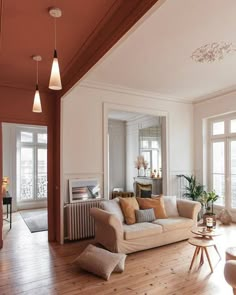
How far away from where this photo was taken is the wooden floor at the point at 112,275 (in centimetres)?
273

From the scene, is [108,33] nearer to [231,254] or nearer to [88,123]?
[88,123]

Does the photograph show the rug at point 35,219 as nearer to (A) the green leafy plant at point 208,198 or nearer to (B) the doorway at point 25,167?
(B) the doorway at point 25,167

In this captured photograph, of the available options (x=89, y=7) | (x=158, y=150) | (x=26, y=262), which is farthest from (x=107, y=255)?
(x=158, y=150)

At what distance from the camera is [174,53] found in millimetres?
3607

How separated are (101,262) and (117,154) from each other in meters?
5.91

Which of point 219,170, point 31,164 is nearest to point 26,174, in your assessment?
point 31,164

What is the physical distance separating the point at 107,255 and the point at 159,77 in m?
3.36

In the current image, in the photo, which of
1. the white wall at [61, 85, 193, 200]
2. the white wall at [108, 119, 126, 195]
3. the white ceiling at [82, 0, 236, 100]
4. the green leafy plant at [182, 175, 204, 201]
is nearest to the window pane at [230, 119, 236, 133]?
the white ceiling at [82, 0, 236, 100]

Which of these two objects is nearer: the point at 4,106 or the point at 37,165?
the point at 4,106

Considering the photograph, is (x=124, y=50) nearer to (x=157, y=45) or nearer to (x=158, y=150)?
(x=157, y=45)

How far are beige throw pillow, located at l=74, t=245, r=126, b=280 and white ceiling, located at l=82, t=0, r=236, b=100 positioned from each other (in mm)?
2479

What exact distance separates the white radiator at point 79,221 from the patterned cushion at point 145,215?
95 cm

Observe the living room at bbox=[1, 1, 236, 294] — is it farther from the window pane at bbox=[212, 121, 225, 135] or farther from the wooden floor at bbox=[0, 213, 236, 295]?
the window pane at bbox=[212, 121, 225, 135]

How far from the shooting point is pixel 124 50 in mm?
3512
